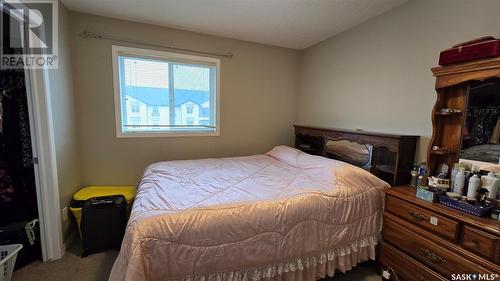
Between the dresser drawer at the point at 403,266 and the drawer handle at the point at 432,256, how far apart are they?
0.26 feet

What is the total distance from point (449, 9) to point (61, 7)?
3486mm

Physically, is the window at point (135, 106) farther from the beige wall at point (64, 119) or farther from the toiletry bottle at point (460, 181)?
the toiletry bottle at point (460, 181)

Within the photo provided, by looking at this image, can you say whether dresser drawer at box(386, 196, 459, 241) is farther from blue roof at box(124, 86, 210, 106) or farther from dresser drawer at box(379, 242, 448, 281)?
blue roof at box(124, 86, 210, 106)

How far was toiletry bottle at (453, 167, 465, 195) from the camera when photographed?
1.46 metres

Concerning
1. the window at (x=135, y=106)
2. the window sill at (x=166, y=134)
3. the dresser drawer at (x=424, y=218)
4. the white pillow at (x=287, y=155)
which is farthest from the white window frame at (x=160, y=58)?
the dresser drawer at (x=424, y=218)

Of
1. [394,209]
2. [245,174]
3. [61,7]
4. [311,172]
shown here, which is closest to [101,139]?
[61,7]

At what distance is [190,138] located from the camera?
3035 millimetres

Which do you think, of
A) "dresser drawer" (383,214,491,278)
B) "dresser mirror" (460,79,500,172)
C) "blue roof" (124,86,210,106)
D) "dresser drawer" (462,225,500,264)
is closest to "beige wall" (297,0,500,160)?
"dresser mirror" (460,79,500,172)

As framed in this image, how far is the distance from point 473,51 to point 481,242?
1.13 metres

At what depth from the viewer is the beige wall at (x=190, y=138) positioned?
8.21 ft

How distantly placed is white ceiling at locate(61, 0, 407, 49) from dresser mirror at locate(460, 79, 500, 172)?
1116 mm

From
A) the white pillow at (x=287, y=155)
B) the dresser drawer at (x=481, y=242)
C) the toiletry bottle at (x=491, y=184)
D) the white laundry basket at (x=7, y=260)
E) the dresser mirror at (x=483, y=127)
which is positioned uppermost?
the dresser mirror at (x=483, y=127)

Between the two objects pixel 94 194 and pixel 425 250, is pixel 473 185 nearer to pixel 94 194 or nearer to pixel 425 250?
pixel 425 250

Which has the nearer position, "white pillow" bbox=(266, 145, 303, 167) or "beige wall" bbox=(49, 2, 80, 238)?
"beige wall" bbox=(49, 2, 80, 238)
